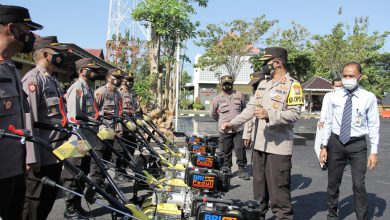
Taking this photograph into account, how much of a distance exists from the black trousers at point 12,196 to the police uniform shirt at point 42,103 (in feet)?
1.35

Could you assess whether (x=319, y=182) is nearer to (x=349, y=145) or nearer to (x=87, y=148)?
(x=349, y=145)

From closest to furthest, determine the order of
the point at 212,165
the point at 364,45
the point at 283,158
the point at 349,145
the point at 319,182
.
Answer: the point at 283,158 < the point at 349,145 < the point at 212,165 < the point at 319,182 < the point at 364,45

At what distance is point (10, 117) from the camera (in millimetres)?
2660

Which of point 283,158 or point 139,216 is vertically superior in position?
point 283,158

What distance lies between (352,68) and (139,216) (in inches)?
122

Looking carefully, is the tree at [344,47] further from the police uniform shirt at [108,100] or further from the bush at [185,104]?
the police uniform shirt at [108,100]

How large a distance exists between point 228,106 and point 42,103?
4.38 metres

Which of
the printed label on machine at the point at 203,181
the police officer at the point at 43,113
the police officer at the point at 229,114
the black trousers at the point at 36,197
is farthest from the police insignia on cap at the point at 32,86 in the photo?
the police officer at the point at 229,114

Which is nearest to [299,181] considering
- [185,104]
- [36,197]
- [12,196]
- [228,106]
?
[228,106]

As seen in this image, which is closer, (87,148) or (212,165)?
(87,148)

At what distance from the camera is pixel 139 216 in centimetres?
278

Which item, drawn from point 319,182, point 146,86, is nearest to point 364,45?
point 146,86

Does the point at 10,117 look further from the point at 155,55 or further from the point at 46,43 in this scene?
the point at 155,55

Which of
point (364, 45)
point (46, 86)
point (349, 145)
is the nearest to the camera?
point (46, 86)
